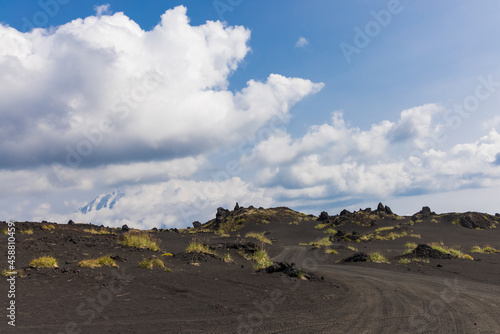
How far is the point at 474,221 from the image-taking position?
62.0 m

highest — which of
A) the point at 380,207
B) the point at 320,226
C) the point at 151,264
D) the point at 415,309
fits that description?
the point at 380,207

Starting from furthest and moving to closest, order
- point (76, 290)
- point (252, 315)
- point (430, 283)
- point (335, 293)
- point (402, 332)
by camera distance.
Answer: point (430, 283) → point (335, 293) → point (76, 290) → point (252, 315) → point (402, 332)

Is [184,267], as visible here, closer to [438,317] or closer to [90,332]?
[90,332]

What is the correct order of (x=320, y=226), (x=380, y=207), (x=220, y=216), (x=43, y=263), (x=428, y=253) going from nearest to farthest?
(x=43, y=263)
(x=428, y=253)
(x=320, y=226)
(x=380, y=207)
(x=220, y=216)

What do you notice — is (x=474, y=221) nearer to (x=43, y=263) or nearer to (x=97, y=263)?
(x=97, y=263)

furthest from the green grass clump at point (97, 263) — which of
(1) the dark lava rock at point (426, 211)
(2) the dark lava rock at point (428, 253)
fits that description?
(1) the dark lava rock at point (426, 211)

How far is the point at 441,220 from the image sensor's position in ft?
220

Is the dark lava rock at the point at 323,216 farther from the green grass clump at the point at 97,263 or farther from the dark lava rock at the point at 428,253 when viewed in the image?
the green grass clump at the point at 97,263

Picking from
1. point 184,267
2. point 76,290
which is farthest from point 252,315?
point 184,267

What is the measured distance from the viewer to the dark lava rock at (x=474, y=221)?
61159mm

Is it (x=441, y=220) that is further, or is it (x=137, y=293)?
(x=441, y=220)

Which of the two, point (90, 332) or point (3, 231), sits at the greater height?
point (3, 231)

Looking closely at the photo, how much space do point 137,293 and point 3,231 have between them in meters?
22.4

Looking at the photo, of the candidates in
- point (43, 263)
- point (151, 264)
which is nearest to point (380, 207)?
point (151, 264)
